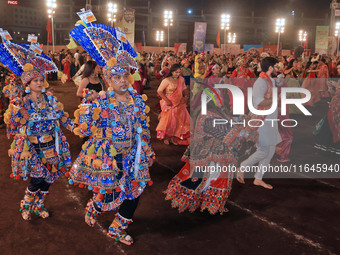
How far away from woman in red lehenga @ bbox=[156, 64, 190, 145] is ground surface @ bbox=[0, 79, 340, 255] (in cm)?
228

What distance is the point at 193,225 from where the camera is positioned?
443 cm

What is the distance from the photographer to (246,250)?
388cm

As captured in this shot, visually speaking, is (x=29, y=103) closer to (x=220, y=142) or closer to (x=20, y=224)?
(x=20, y=224)

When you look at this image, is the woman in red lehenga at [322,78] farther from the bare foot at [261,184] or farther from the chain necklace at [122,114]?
the chain necklace at [122,114]

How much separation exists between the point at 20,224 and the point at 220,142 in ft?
8.63

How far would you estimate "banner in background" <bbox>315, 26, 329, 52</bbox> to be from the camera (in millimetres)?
27578

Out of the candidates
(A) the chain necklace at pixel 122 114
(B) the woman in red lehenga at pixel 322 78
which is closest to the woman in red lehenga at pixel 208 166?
(A) the chain necklace at pixel 122 114

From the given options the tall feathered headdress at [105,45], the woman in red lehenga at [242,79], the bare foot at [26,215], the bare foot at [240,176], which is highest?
the tall feathered headdress at [105,45]

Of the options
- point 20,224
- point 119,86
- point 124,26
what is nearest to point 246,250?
point 119,86

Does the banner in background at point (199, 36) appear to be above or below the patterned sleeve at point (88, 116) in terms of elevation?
above

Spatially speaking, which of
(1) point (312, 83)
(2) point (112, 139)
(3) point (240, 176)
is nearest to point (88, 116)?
(2) point (112, 139)

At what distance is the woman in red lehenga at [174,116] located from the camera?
7.94m

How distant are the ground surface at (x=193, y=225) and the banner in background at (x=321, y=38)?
24.7 m

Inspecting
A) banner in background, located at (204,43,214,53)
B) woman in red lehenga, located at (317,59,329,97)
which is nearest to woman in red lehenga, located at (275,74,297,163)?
woman in red lehenga, located at (317,59,329,97)
